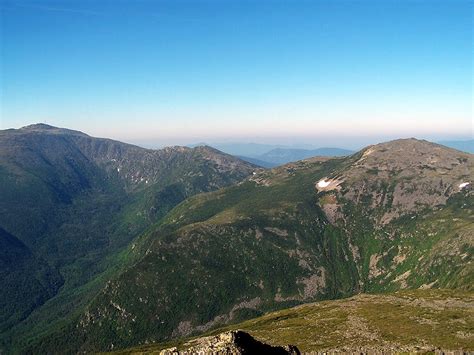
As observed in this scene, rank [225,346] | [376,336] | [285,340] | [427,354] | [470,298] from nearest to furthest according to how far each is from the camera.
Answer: [225,346]
[427,354]
[376,336]
[285,340]
[470,298]

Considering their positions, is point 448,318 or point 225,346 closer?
point 225,346

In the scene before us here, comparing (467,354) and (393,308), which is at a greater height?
(467,354)

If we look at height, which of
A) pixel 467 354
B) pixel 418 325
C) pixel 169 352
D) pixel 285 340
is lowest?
pixel 285 340

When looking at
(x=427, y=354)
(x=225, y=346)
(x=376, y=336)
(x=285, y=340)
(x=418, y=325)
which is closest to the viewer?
(x=225, y=346)

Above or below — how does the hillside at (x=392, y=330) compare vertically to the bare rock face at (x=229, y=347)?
below

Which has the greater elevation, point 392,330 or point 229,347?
point 229,347

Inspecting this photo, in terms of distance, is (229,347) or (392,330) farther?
(392,330)

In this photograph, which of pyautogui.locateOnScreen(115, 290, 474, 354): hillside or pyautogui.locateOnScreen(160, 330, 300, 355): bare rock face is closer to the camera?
pyautogui.locateOnScreen(160, 330, 300, 355): bare rock face

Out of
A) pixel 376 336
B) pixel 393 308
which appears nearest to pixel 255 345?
pixel 376 336

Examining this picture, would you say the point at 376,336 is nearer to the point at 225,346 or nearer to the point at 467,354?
the point at 467,354

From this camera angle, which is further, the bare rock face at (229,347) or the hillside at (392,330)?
the hillside at (392,330)

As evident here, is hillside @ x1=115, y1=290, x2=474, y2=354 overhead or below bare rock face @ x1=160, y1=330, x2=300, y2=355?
below
